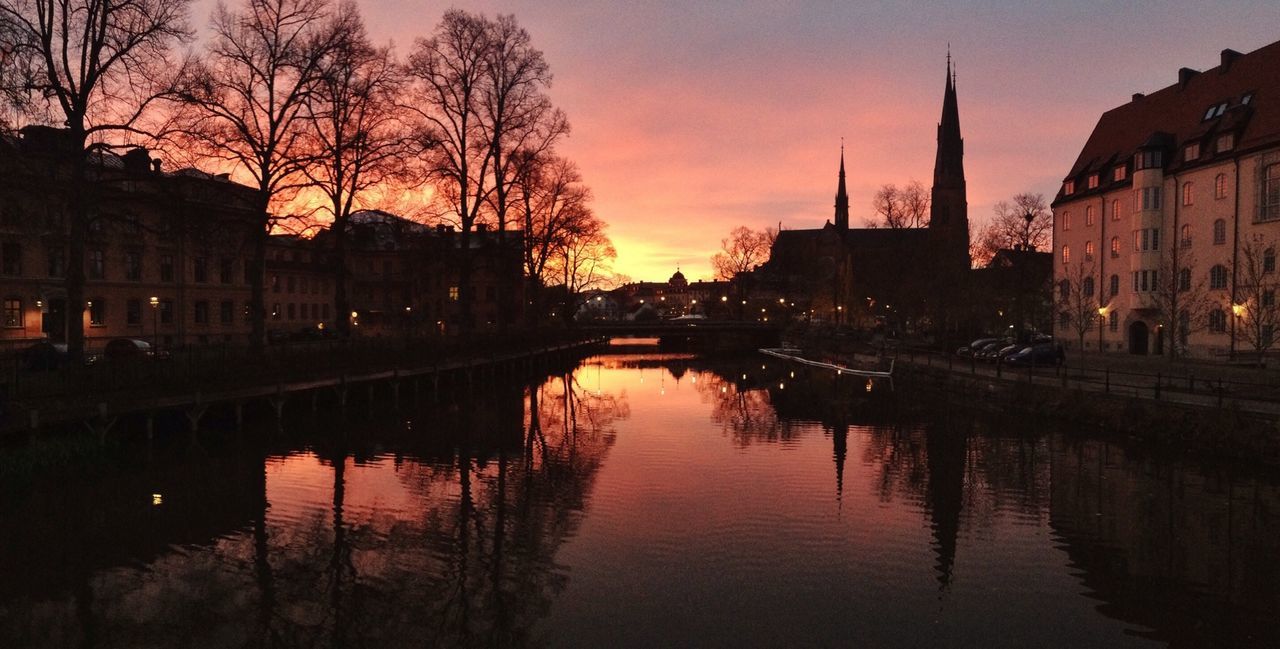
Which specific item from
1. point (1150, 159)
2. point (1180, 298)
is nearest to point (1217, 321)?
point (1180, 298)

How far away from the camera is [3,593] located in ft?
38.5

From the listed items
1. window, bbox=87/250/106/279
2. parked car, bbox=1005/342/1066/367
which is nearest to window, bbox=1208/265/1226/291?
parked car, bbox=1005/342/1066/367

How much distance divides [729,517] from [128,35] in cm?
2086

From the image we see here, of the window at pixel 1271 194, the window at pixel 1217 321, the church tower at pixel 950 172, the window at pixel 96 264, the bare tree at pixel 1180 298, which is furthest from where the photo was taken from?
the church tower at pixel 950 172

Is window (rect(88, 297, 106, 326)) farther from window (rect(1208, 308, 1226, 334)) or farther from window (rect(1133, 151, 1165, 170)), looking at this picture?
window (rect(1133, 151, 1165, 170))

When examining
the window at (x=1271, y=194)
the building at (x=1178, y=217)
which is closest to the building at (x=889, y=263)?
the building at (x=1178, y=217)

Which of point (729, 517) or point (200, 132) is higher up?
point (200, 132)

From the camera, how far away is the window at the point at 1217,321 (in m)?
39.7

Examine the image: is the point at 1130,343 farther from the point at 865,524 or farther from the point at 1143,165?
the point at 865,524

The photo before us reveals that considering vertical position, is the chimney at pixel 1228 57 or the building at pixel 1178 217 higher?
the chimney at pixel 1228 57

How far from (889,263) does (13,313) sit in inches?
2494

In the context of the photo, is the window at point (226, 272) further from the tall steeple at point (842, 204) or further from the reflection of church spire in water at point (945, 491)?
the tall steeple at point (842, 204)

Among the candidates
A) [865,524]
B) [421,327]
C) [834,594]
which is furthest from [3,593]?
[421,327]

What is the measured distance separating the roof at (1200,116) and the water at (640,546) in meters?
27.0
